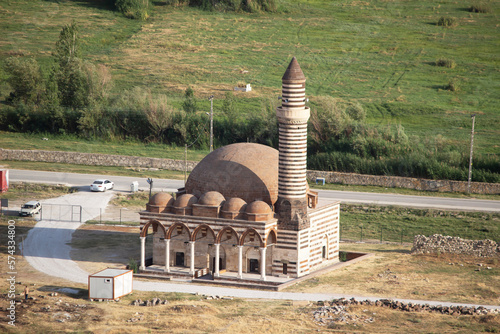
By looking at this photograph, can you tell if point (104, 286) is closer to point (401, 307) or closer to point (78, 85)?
point (401, 307)

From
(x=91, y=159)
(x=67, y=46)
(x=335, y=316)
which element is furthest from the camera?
(x=67, y=46)

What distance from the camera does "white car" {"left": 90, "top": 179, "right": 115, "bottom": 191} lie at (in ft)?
274

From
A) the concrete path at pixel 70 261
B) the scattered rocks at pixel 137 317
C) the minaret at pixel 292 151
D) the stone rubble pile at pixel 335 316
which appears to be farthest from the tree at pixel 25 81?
the stone rubble pile at pixel 335 316

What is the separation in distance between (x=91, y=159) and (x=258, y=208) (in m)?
45.8

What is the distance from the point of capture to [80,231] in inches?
2704

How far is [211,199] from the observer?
55.8 meters

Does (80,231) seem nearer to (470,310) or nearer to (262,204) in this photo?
(262,204)

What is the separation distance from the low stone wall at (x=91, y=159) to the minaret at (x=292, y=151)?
39.4 meters

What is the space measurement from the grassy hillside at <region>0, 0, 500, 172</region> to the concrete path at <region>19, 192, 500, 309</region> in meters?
41.6

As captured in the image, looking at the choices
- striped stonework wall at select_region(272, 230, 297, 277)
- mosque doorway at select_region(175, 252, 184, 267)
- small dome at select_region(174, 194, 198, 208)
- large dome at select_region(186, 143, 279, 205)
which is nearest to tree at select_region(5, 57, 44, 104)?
large dome at select_region(186, 143, 279, 205)

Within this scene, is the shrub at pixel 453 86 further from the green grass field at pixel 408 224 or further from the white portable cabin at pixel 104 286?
the white portable cabin at pixel 104 286

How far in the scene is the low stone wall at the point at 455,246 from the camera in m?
61.6

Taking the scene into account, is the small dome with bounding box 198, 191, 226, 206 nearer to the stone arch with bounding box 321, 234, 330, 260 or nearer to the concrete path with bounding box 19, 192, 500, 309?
the concrete path with bounding box 19, 192, 500, 309

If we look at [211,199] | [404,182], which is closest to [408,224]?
[404,182]
